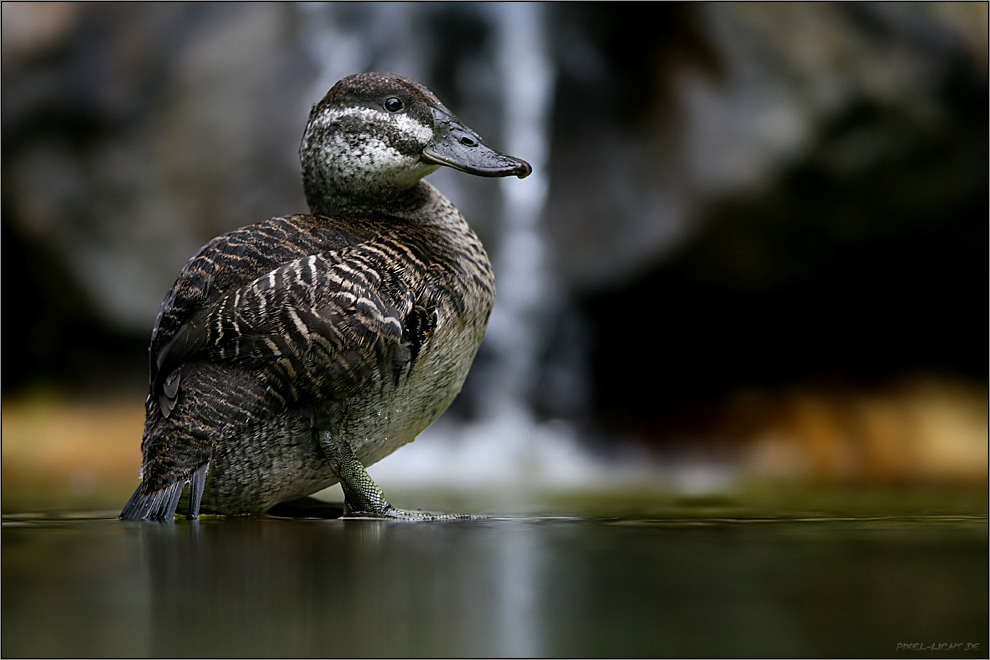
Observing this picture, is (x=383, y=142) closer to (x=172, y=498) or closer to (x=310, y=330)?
(x=310, y=330)

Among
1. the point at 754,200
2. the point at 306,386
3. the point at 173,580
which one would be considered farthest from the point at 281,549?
the point at 754,200

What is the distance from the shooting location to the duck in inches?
115

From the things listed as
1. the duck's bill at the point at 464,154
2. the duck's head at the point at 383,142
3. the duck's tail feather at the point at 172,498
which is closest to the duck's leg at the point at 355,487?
the duck's tail feather at the point at 172,498

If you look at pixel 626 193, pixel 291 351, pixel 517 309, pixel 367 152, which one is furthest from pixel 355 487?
pixel 626 193

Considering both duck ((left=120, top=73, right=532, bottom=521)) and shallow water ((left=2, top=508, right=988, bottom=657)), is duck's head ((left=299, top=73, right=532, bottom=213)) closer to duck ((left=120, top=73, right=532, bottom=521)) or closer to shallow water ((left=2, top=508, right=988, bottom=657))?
duck ((left=120, top=73, right=532, bottom=521))

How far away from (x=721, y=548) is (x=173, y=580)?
1.23 metres

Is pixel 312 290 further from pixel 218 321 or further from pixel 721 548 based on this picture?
pixel 721 548

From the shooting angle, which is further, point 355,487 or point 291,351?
point 355,487

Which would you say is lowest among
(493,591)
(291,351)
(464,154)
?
(493,591)

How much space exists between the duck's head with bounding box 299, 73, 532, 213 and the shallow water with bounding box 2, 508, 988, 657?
1.07 metres

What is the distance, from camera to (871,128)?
6.59m

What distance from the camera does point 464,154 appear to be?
3232 mm

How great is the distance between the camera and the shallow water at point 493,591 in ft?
5.27

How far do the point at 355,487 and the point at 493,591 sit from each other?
117cm
